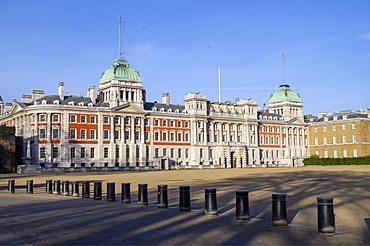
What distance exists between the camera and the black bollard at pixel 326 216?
35.9 ft

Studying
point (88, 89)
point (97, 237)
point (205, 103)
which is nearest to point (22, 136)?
point (88, 89)

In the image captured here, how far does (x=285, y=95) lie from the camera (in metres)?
121

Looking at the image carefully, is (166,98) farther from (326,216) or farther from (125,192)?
(326,216)

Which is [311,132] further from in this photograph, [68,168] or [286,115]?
[68,168]

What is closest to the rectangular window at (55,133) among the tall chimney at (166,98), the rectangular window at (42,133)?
the rectangular window at (42,133)

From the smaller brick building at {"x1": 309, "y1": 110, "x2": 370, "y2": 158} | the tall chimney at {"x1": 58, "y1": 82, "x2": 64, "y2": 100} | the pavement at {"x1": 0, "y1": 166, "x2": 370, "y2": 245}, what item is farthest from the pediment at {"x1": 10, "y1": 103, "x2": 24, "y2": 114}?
the smaller brick building at {"x1": 309, "y1": 110, "x2": 370, "y2": 158}

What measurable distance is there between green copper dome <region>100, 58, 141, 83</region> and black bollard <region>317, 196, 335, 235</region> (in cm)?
7836

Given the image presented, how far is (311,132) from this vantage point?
12256 cm

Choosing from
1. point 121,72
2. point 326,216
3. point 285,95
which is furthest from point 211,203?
point 285,95

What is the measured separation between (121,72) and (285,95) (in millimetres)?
53551

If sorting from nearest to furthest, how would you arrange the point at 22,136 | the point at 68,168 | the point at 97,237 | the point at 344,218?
the point at 97,237 → the point at 344,218 → the point at 68,168 → the point at 22,136

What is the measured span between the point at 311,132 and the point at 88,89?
220ft

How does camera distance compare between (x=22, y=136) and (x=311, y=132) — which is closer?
(x=22, y=136)

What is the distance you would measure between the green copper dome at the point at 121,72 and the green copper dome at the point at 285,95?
4882cm
